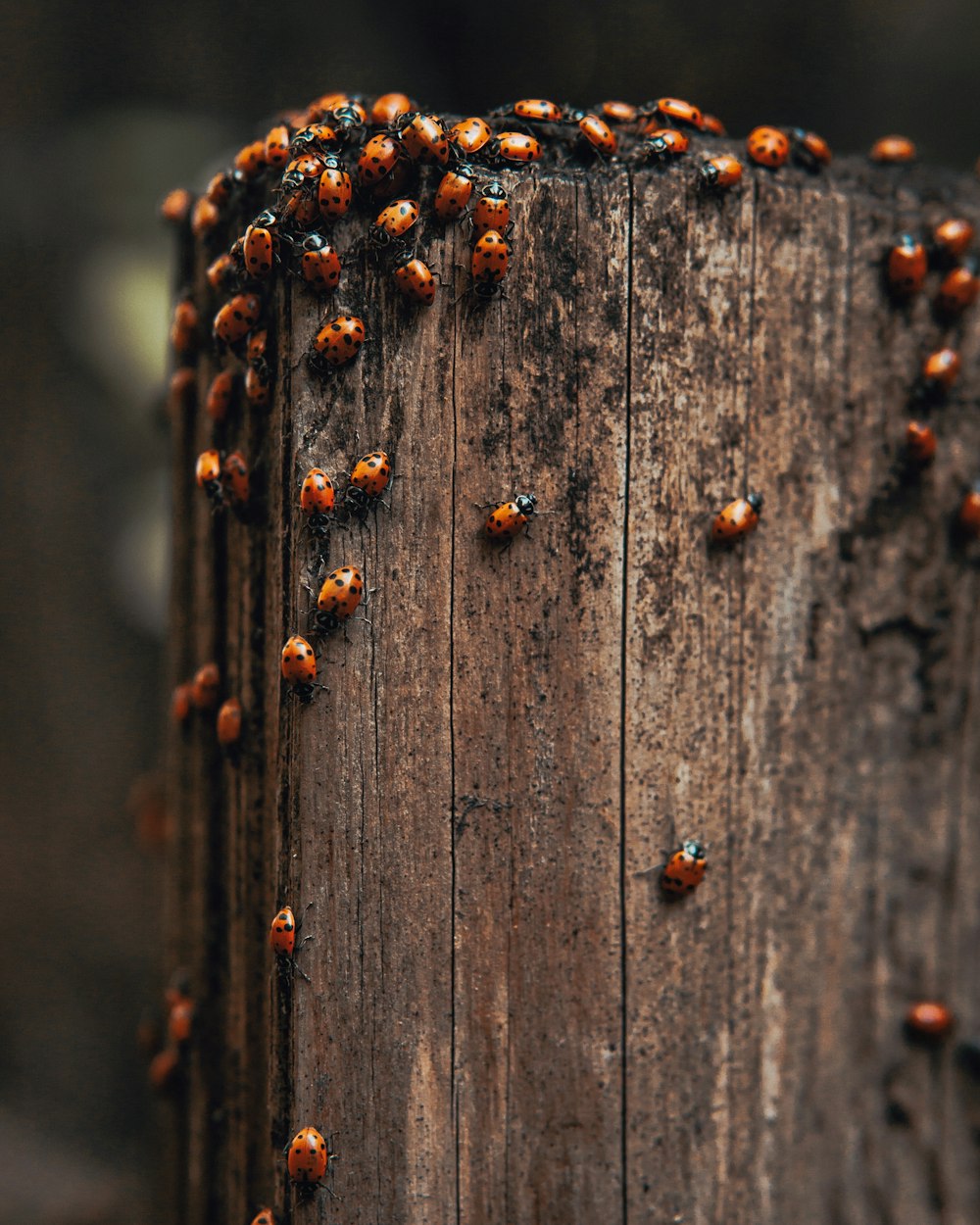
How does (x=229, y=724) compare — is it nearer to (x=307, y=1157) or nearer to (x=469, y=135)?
(x=307, y=1157)

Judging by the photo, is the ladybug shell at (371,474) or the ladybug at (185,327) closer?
the ladybug shell at (371,474)

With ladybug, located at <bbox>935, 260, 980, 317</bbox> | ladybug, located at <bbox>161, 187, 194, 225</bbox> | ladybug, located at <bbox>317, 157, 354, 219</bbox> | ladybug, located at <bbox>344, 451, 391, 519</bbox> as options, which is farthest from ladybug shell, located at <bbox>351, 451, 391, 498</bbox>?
ladybug, located at <bbox>935, 260, 980, 317</bbox>

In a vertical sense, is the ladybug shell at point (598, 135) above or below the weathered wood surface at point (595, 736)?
above

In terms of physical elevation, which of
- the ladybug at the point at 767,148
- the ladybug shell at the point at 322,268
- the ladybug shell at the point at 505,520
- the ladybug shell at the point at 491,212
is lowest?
the ladybug shell at the point at 505,520

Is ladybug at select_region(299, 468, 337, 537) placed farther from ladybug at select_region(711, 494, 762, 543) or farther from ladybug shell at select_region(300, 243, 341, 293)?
ladybug at select_region(711, 494, 762, 543)

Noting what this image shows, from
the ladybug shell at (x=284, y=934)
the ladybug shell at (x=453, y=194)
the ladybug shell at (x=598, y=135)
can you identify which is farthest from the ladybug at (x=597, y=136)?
the ladybug shell at (x=284, y=934)

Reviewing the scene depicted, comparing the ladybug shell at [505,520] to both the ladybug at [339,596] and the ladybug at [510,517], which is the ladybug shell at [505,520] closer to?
the ladybug at [510,517]
